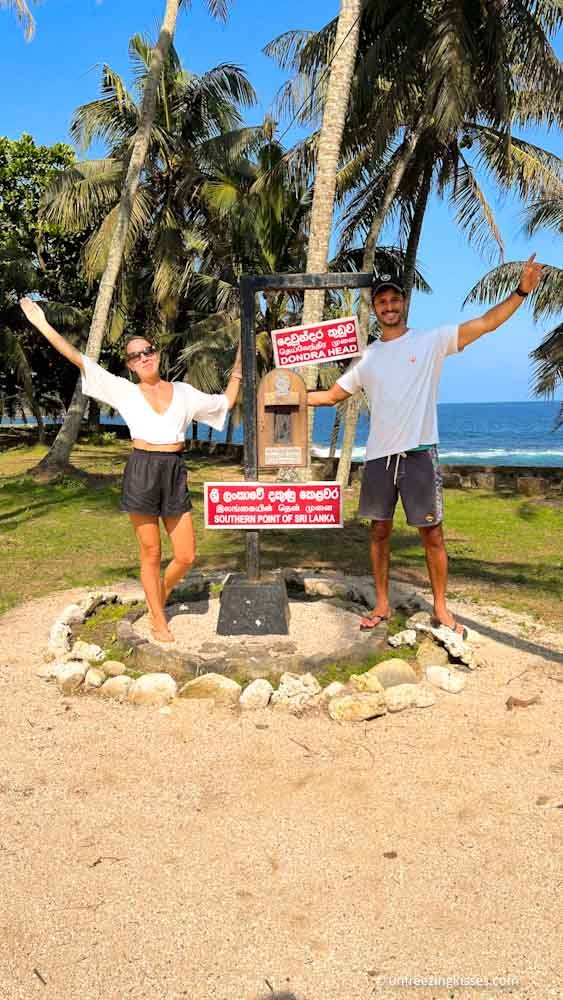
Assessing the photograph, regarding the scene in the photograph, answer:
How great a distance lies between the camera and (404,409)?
4.75m

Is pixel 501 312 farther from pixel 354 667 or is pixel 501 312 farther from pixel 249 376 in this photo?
pixel 354 667

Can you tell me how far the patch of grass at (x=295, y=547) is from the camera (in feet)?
24.6

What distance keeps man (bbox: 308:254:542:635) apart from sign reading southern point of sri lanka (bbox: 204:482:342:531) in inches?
11.1

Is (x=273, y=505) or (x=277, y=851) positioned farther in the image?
(x=273, y=505)

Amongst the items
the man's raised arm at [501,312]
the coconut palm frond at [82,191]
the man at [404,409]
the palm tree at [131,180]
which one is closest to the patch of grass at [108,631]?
the man at [404,409]

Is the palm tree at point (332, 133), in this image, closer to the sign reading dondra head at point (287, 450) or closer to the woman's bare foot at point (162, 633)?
the sign reading dondra head at point (287, 450)

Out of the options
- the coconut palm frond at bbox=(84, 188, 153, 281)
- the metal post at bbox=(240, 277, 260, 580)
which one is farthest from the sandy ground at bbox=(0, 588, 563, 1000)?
the coconut palm frond at bbox=(84, 188, 153, 281)

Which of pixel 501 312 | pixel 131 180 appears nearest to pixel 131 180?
pixel 131 180

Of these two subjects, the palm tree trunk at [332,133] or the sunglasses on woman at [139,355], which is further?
the palm tree trunk at [332,133]

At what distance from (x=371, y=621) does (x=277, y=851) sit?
8.04 feet

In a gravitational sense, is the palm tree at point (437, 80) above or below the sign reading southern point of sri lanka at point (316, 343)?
above

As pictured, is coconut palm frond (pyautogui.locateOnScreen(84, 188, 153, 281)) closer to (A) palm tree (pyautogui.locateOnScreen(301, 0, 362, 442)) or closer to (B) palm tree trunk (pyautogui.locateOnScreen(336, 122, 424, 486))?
(B) palm tree trunk (pyautogui.locateOnScreen(336, 122, 424, 486))

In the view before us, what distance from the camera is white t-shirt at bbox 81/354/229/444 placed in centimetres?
471

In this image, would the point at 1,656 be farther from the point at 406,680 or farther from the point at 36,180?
the point at 36,180
